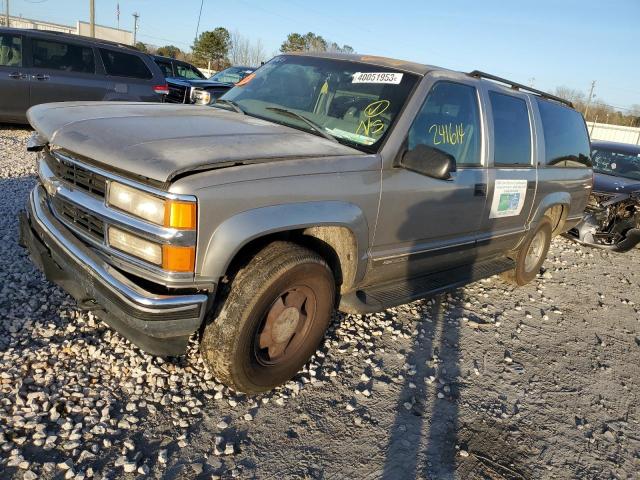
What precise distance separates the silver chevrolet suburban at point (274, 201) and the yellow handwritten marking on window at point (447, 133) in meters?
0.02

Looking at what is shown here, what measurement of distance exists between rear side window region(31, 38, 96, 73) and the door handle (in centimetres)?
824

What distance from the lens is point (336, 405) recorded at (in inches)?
118

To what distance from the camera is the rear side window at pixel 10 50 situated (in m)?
8.73

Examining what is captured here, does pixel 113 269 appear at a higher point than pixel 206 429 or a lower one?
higher

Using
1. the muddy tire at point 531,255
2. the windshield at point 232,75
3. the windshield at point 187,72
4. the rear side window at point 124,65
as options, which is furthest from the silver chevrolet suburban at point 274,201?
the windshield at point 232,75

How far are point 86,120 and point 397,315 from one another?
2758 mm

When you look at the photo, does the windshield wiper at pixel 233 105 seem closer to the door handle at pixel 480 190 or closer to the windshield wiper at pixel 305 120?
the windshield wiper at pixel 305 120

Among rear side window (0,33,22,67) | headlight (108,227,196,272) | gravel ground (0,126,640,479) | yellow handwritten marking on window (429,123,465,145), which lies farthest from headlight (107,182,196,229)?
rear side window (0,33,22,67)

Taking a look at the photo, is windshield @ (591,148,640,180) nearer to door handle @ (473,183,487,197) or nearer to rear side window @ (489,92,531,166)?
rear side window @ (489,92,531,166)

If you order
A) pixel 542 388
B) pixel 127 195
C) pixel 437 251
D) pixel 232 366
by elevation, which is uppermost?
pixel 127 195

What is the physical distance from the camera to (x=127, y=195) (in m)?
2.44

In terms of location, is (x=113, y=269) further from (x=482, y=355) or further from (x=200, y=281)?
(x=482, y=355)

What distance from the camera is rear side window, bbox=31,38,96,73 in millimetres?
9016

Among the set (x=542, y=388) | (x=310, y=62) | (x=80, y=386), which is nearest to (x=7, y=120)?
(x=310, y=62)
